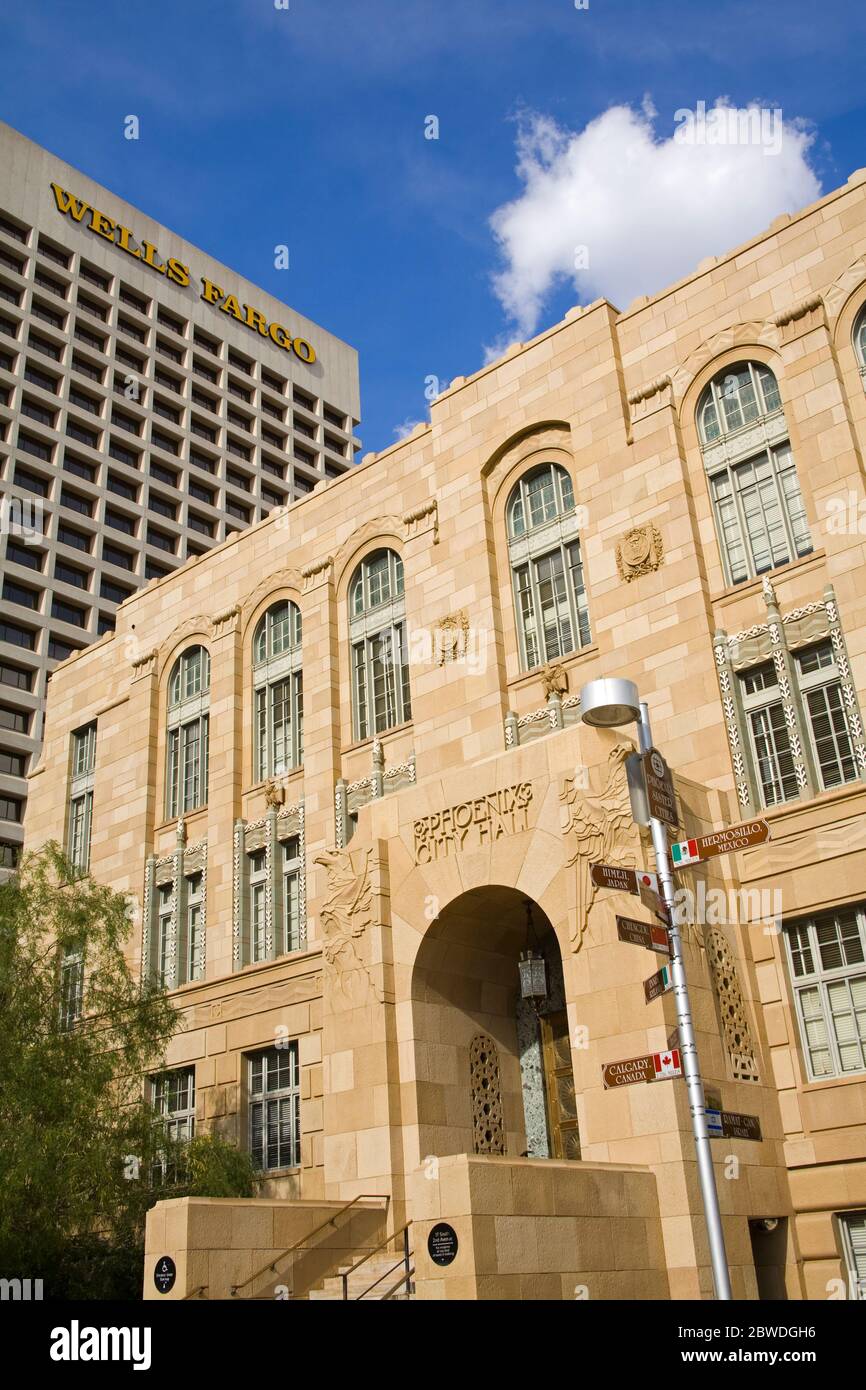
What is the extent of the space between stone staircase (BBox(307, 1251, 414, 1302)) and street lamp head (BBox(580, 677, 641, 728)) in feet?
26.2

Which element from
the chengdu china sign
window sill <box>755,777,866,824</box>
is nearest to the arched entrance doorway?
window sill <box>755,777,866,824</box>

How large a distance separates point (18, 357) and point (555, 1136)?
55405 mm

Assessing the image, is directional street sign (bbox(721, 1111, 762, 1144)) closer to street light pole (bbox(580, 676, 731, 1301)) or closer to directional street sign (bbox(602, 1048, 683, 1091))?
street light pole (bbox(580, 676, 731, 1301))

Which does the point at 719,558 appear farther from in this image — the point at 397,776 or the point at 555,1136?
the point at 555,1136

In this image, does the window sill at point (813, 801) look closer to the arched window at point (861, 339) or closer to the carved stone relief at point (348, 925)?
the carved stone relief at point (348, 925)

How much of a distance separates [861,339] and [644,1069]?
566 inches

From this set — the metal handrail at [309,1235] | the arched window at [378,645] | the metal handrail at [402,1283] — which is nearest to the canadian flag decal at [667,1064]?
the metal handrail at [402,1283]

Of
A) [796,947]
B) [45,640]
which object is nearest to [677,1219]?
[796,947]

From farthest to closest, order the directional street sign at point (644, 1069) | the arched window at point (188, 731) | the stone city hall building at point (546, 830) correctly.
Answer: the arched window at point (188, 731), the stone city hall building at point (546, 830), the directional street sign at point (644, 1069)

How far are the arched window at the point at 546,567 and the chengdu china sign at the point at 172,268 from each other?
177ft

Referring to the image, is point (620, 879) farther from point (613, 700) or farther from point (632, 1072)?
point (613, 700)

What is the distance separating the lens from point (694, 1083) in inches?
522

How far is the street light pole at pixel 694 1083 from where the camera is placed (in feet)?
41.4

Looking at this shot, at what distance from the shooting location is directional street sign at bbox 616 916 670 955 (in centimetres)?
1391
